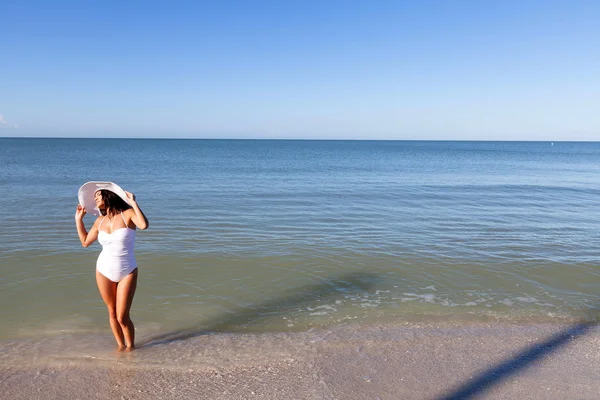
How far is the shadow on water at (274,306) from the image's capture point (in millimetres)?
5799

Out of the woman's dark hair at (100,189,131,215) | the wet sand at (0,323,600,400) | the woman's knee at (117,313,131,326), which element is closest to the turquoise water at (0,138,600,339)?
the wet sand at (0,323,600,400)

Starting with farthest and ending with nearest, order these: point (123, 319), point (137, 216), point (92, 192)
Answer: point (123, 319)
point (92, 192)
point (137, 216)

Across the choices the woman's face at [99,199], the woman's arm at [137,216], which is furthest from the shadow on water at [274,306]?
the woman's face at [99,199]

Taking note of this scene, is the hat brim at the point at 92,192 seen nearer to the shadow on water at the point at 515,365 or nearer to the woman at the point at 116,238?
the woman at the point at 116,238

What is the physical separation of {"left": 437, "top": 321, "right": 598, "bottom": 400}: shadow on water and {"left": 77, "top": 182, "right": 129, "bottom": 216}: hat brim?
378cm

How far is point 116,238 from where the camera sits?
4598 mm

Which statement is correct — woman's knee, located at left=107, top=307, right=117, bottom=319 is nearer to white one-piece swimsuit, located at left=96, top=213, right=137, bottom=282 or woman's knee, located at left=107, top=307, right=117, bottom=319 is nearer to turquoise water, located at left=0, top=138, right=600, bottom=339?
white one-piece swimsuit, located at left=96, top=213, right=137, bottom=282

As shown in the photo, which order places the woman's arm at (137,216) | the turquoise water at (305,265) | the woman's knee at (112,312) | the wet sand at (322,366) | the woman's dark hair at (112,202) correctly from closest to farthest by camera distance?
the wet sand at (322,366) → the woman's arm at (137,216) → the woman's dark hair at (112,202) → the woman's knee at (112,312) → the turquoise water at (305,265)

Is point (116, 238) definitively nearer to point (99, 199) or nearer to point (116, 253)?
point (116, 253)

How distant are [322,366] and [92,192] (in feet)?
10.2

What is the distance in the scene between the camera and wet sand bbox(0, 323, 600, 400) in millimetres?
4328

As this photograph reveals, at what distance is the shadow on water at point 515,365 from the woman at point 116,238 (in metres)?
3.38

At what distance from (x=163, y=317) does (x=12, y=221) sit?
8.59m

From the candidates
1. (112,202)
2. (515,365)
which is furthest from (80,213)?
(515,365)
